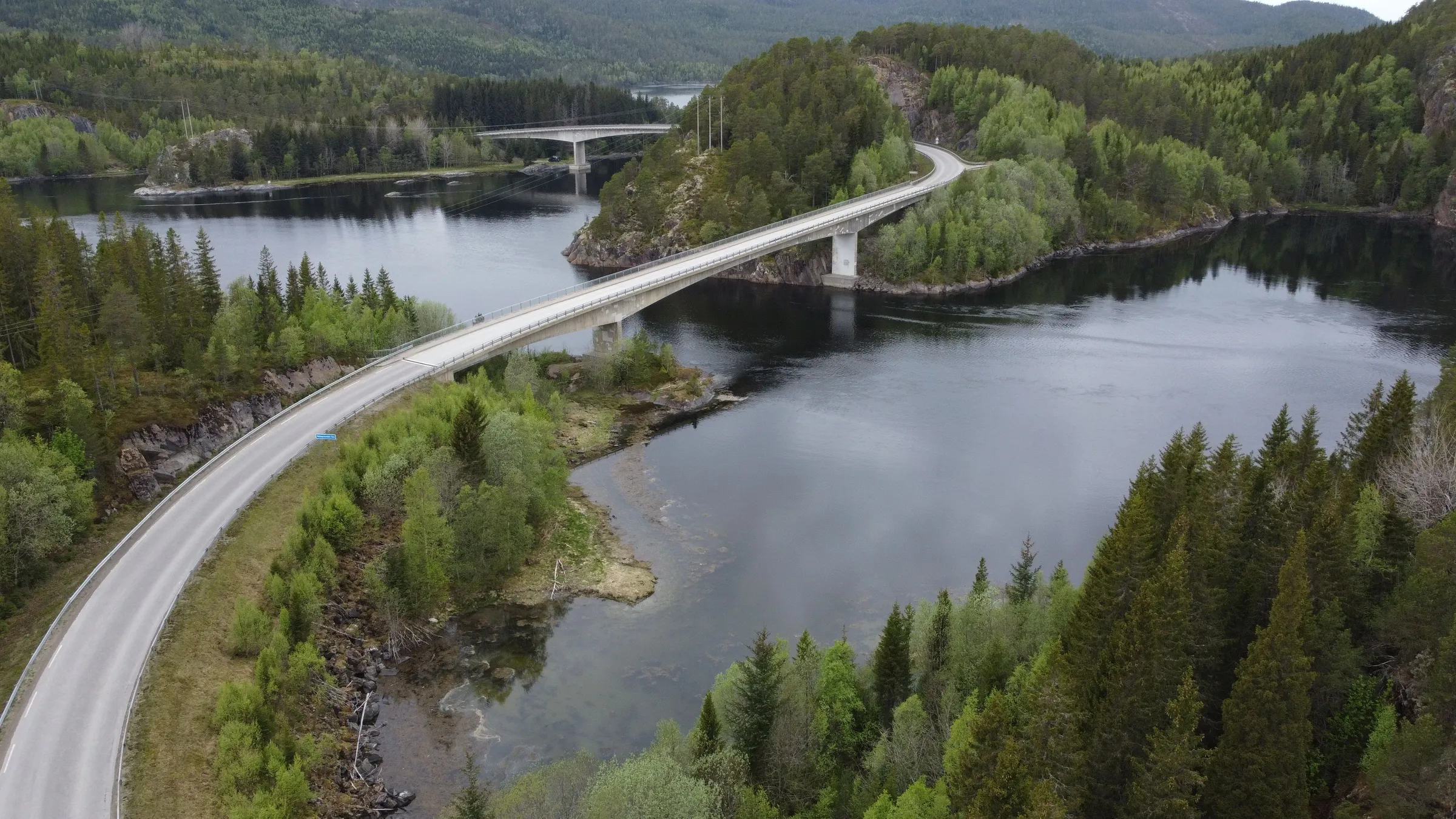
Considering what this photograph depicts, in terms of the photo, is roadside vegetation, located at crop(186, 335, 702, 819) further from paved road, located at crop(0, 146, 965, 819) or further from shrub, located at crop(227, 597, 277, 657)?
paved road, located at crop(0, 146, 965, 819)

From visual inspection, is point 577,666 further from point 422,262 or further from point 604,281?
point 422,262

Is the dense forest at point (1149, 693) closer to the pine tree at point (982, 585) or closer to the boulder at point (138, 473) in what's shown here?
the pine tree at point (982, 585)

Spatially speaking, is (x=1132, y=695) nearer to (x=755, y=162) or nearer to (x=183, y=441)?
(x=183, y=441)

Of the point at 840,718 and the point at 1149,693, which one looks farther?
the point at 840,718

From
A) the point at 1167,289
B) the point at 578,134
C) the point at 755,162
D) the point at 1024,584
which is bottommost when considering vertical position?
the point at 1024,584

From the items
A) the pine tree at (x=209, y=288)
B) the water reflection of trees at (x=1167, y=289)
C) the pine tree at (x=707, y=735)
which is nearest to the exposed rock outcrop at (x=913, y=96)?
the water reflection of trees at (x=1167, y=289)

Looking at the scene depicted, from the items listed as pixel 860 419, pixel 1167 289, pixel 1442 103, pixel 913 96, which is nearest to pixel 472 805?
pixel 860 419

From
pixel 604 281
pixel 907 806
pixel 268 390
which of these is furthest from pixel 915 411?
pixel 907 806
